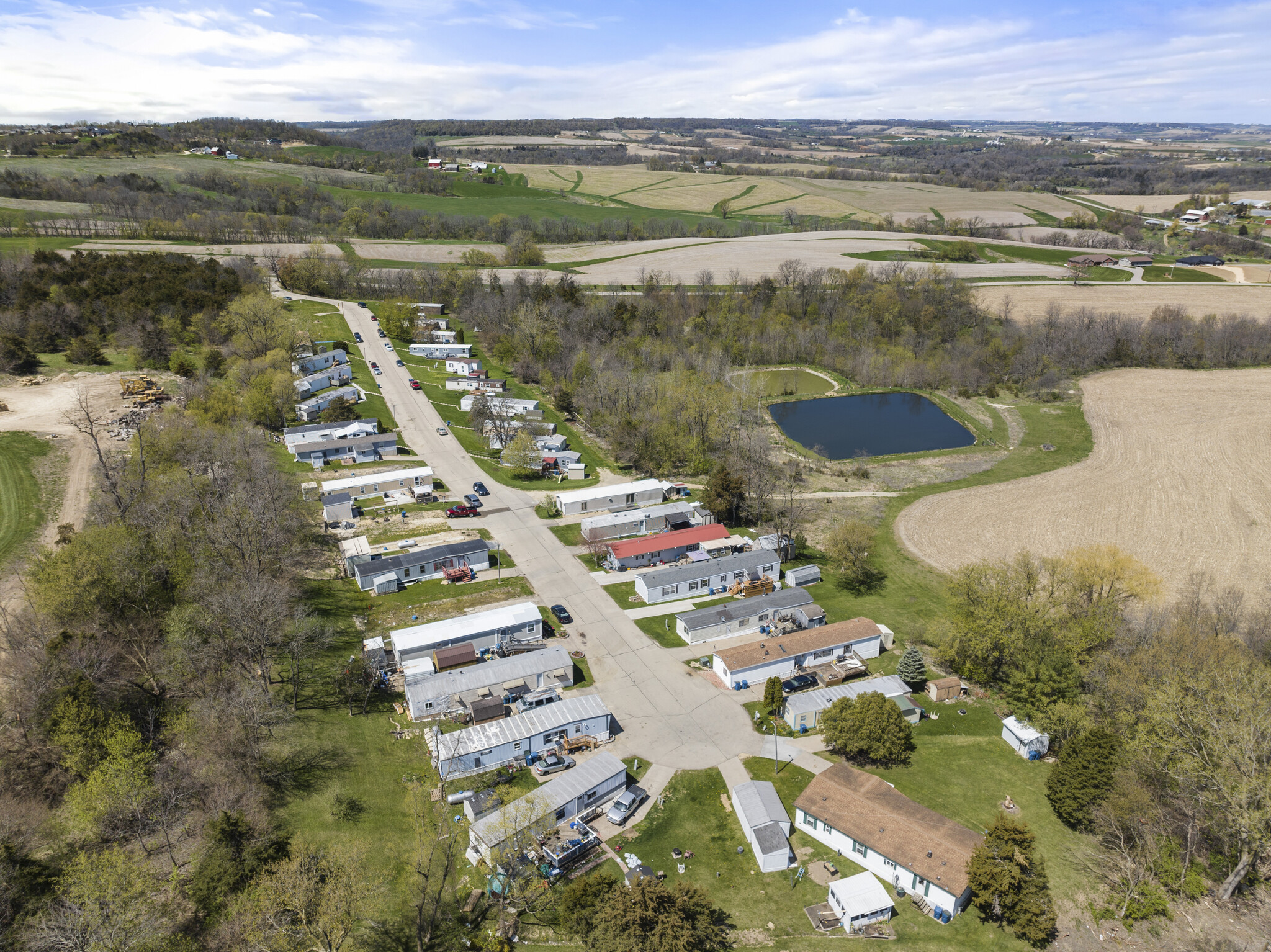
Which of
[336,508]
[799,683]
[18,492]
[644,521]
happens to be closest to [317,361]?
[336,508]

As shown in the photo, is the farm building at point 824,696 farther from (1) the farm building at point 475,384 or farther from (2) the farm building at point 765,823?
(1) the farm building at point 475,384

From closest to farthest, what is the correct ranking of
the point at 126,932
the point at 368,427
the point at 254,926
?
the point at 126,932 < the point at 254,926 < the point at 368,427

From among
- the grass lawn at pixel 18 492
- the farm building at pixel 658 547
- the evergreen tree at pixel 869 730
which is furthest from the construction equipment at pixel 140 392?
the evergreen tree at pixel 869 730

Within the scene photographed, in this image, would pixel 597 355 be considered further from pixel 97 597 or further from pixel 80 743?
pixel 80 743

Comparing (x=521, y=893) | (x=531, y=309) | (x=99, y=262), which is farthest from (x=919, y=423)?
(x=99, y=262)

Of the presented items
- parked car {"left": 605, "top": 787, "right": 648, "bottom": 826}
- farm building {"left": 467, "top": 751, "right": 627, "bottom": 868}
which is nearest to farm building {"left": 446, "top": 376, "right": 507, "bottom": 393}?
farm building {"left": 467, "top": 751, "right": 627, "bottom": 868}

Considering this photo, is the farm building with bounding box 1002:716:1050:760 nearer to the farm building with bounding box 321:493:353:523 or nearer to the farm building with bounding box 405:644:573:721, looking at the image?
the farm building with bounding box 405:644:573:721
